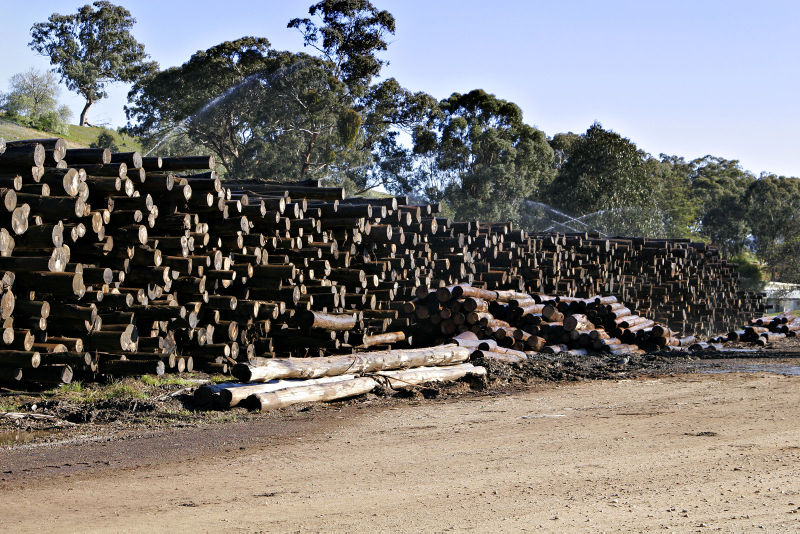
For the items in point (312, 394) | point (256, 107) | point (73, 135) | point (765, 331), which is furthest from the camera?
point (73, 135)

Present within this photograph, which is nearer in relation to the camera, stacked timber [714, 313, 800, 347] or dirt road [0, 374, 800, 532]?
dirt road [0, 374, 800, 532]

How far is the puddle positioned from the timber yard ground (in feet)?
13.3

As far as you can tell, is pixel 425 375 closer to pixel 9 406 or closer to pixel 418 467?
pixel 418 467

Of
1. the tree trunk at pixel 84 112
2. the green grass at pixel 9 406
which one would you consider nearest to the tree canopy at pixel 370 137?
the tree trunk at pixel 84 112

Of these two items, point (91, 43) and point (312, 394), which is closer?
point (312, 394)

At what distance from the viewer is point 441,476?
6.54 metres

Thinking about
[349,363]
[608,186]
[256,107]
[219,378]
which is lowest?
[219,378]

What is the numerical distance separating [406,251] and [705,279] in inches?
722

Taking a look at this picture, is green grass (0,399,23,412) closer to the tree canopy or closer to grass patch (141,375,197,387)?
grass patch (141,375,197,387)

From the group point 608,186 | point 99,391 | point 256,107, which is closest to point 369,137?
point 256,107

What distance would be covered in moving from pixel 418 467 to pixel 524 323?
35.9ft

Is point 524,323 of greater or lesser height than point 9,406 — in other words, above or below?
above

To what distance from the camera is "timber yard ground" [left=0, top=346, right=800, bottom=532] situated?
17.6 ft

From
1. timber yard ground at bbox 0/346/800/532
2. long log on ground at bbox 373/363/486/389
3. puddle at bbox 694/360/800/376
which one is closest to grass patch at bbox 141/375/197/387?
timber yard ground at bbox 0/346/800/532
